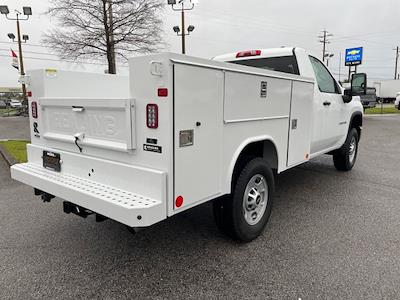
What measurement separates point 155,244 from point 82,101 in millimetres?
1631

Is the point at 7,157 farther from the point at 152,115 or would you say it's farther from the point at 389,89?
the point at 389,89

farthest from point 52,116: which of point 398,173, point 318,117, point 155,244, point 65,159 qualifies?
point 398,173

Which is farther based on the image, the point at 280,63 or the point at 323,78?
the point at 323,78

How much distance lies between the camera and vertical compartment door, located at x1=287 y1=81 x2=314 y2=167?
3924 millimetres

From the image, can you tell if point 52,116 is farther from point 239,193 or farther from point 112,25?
point 112,25

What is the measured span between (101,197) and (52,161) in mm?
1114

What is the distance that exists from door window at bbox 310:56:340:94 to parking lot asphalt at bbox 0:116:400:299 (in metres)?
1.70

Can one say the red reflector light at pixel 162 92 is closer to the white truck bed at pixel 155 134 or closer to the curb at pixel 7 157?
the white truck bed at pixel 155 134

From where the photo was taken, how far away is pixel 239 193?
314 centimetres

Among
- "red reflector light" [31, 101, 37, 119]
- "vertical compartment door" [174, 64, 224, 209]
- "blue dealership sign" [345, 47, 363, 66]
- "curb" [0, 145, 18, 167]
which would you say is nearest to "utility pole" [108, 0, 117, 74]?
"curb" [0, 145, 18, 167]

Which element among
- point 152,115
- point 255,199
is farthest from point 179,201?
point 255,199

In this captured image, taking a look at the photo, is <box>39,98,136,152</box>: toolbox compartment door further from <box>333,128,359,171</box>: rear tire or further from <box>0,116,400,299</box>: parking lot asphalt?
<box>333,128,359,171</box>: rear tire

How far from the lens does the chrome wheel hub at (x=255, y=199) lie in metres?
3.38

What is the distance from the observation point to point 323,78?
196 inches
